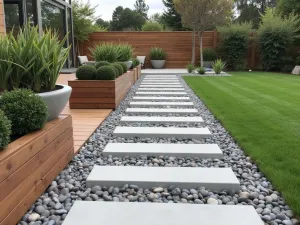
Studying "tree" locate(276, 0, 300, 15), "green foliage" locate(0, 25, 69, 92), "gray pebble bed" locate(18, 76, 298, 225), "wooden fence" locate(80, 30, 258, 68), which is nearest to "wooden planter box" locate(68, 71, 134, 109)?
"gray pebble bed" locate(18, 76, 298, 225)

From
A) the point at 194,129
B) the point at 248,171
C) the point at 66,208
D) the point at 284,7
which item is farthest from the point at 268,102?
the point at 284,7

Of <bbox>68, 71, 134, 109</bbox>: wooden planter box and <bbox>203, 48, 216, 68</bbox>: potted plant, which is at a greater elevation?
<bbox>203, 48, 216, 68</bbox>: potted plant

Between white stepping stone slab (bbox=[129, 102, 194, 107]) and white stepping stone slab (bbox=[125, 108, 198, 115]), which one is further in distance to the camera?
white stepping stone slab (bbox=[129, 102, 194, 107])

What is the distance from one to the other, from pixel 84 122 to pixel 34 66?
61.4 inches

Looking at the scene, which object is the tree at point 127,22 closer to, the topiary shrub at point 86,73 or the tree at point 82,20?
the tree at point 82,20

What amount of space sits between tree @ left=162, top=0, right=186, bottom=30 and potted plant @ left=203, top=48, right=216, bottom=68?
10.9 meters

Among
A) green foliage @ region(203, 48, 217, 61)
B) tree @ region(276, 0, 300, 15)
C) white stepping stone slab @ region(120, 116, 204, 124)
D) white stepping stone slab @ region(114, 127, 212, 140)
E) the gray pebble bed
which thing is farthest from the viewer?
tree @ region(276, 0, 300, 15)

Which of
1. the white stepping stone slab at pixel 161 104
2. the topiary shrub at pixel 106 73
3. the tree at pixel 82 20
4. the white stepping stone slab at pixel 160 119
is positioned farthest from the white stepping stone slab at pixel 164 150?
the tree at pixel 82 20

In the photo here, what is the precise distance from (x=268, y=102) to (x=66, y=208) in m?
4.56

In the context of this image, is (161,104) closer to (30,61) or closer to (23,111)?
(30,61)

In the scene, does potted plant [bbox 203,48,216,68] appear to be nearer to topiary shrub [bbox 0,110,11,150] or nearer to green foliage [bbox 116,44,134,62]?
green foliage [bbox 116,44,134,62]

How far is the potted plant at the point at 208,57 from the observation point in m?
14.0

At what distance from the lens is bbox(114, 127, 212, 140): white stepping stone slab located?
132 inches

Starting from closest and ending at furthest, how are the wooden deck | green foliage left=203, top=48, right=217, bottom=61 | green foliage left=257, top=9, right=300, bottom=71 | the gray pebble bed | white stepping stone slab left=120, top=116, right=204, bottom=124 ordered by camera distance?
the gray pebble bed, the wooden deck, white stepping stone slab left=120, top=116, right=204, bottom=124, green foliage left=257, top=9, right=300, bottom=71, green foliage left=203, top=48, right=217, bottom=61
